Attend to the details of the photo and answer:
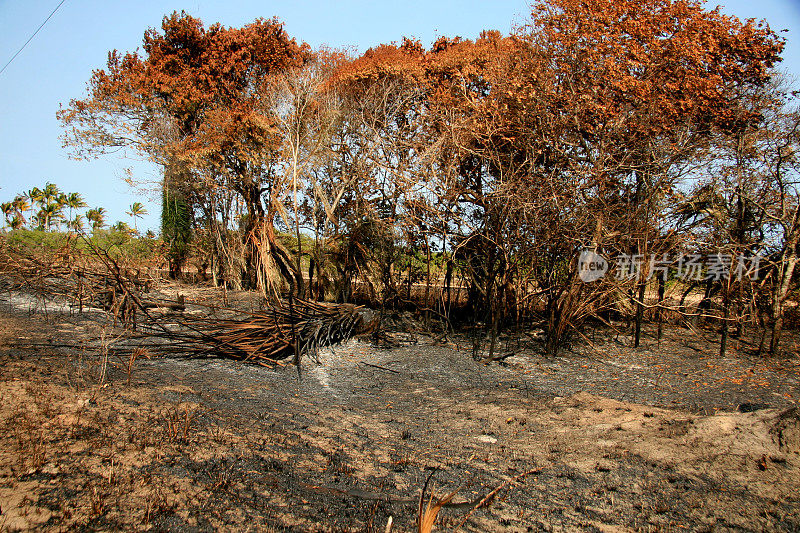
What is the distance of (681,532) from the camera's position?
9.29ft

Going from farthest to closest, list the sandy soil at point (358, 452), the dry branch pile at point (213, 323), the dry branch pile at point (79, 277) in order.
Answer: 1. the dry branch pile at point (79, 277)
2. the dry branch pile at point (213, 323)
3. the sandy soil at point (358, 452)

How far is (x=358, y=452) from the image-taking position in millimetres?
3795

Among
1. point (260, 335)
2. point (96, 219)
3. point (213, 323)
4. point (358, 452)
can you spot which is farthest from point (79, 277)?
point (96, 219)

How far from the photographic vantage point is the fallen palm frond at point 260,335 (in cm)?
662

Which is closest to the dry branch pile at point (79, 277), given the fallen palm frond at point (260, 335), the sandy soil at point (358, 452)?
the fallen palm frond at point (260, 335)

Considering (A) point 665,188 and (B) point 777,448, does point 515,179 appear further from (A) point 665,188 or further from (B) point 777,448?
(B) point 777,448

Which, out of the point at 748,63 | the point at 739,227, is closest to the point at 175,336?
the point at 739,227

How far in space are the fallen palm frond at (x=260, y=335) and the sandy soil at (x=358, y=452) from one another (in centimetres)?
35

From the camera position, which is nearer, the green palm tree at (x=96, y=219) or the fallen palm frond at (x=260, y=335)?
the fallen palm frond at (x=260, y=335)

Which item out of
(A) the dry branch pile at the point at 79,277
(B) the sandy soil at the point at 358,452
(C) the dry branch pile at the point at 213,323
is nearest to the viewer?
Answer: (B) the sandy soil at the point at 358,452

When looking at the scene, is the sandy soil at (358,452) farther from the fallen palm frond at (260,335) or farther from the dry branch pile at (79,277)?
the dry branch pile at (79,277)

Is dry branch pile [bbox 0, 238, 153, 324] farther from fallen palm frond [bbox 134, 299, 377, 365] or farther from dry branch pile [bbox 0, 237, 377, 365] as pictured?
fallen palm frond [bbox 134, 299, 377, 365]

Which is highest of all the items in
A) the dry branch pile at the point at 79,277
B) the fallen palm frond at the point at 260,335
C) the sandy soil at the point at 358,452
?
the dry branch pile at the point at 79,277

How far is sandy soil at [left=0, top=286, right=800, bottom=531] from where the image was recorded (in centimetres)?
274
